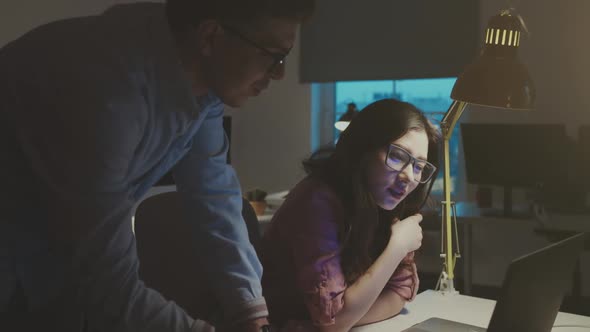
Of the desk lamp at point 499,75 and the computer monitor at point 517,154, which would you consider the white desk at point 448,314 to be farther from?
the computer monitor at point 517,154

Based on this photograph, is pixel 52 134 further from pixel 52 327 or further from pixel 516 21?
pixel 516 21

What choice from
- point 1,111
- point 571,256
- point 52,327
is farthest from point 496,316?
point 1,111

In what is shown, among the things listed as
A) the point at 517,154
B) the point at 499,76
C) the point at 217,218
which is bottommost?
the point at 517,154

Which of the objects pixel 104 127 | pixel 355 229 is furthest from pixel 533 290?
pixel 104 127

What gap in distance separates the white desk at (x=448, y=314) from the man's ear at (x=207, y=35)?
856 mm

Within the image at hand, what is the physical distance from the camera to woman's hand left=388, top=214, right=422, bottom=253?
1.59 metres

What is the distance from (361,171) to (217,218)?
0.58m

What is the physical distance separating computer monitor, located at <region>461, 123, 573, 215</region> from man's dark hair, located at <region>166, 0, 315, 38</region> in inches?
117

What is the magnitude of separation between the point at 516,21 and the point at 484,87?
0.65 ft

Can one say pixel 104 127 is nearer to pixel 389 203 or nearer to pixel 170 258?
pixel 170 258

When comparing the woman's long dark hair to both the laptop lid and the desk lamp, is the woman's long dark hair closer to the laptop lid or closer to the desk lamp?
the desk lamp

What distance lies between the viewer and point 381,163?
1603mm

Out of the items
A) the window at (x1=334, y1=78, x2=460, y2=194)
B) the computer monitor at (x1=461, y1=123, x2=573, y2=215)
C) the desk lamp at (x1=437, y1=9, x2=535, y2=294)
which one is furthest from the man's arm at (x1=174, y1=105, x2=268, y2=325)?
the window at (x1=334, y1=78, x2=460, y2=194)

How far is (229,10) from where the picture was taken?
36.2 inches
